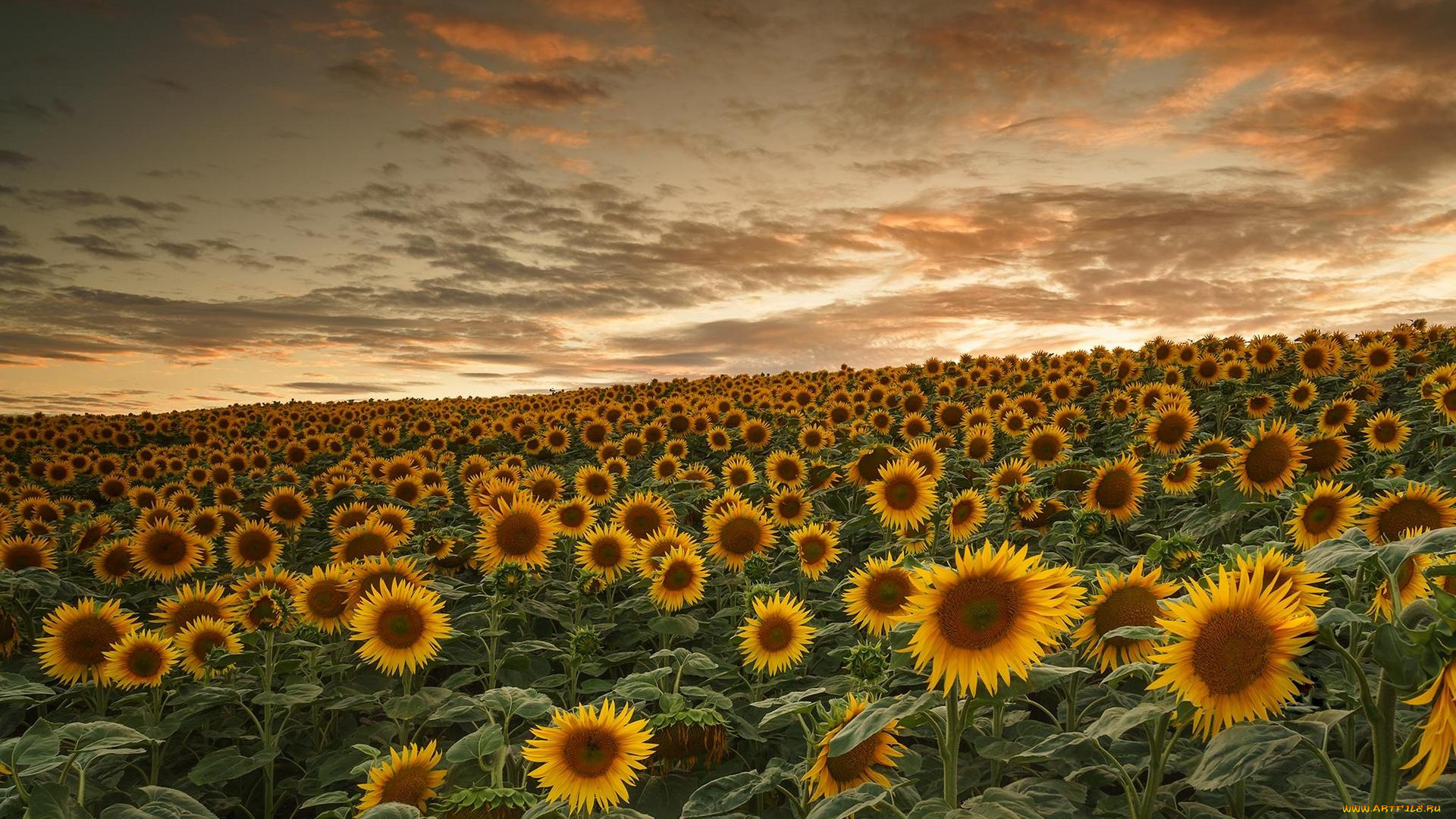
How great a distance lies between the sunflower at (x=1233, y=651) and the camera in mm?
2590

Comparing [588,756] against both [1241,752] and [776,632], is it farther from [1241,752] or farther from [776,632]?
[1241,752]

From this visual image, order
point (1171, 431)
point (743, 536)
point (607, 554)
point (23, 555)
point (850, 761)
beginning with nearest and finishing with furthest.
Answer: point (850, 761) → point (607, 554) → point (743, 536) → point (23, 555) → point (1171, 431)

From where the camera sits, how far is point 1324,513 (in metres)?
5.38

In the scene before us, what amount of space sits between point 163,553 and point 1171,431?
1194 cm

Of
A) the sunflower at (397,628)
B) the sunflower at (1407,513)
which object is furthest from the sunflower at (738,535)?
the sunflower at (1407,513)

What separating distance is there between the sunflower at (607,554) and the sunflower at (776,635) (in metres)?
2.32

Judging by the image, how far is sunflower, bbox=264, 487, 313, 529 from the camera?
11.1 metres

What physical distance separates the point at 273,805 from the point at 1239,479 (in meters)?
8.12

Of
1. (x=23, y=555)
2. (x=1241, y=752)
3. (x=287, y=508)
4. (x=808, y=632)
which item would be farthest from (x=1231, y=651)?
(x=287, y=508)

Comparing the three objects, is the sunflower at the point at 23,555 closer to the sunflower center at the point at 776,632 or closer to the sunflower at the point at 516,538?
the sunflower at the point at 516,538

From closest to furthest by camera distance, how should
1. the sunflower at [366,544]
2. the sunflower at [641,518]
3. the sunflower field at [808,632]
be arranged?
1. the sunflower field at [808,632]
2. the sunflower at [366,544]
3. the sunflower at [641,518]

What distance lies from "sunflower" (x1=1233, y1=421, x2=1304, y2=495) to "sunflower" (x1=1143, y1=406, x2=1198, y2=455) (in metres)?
2.79

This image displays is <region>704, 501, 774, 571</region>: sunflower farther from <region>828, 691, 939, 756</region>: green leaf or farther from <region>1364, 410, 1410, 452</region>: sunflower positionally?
<region>1364, 410, 1410, 452</region>: sunflower

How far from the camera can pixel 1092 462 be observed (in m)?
9.10
